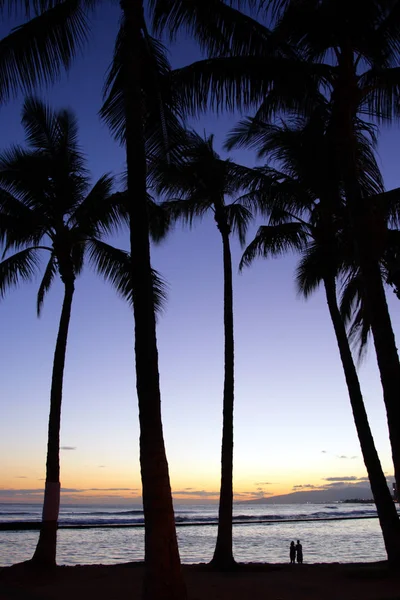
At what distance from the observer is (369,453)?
12758 mm

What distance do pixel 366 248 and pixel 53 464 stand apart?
8.38 metres

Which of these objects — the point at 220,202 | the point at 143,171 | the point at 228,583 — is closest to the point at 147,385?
the point at 143,171

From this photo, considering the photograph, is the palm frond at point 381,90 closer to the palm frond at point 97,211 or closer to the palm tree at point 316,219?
the palm tree at point 316,219

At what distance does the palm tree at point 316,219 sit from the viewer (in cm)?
1284

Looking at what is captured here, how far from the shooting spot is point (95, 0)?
9.41 m

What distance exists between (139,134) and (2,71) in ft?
8.70

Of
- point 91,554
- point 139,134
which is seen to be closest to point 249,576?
point 139,134

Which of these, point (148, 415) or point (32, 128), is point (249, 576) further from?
point (32, 128)

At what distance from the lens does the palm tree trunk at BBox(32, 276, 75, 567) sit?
12.4 meters

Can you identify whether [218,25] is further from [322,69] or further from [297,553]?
[297,553]

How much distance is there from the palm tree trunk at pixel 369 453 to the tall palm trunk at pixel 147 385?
661cm

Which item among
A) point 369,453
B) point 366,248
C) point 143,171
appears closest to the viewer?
point 143,171

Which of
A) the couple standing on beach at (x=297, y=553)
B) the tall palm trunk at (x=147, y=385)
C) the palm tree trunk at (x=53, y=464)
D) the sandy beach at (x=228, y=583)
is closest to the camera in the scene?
the tall palm trunk at (x=147, y=385)

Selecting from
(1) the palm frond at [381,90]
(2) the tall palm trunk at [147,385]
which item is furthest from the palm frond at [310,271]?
(2) the tall palm trunk at [147,385]
